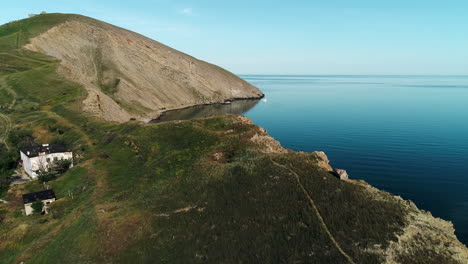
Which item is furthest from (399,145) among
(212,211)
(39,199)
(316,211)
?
(39,199)

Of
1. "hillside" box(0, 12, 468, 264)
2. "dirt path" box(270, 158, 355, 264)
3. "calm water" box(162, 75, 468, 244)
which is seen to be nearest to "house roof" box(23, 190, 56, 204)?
"hillside" box(0, 12, 468, 264)

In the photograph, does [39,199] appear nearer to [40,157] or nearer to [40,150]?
[40,157]

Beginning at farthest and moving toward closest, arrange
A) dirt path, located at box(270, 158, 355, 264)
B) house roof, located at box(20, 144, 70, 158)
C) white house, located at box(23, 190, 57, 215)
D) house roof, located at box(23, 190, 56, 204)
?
house roof, located at box(20, 144, 70, 158)
house roof, located at box(23, 190, 56, 204)
white house, located at box(23, 190, 57, 215)
dirt path, located at box(270, 158, 355, 264)

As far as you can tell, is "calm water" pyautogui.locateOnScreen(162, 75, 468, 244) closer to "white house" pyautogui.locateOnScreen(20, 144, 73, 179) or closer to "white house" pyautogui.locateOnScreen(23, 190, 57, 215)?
"white house" pyautogui.locateOnScreen(23, 190, 57, 215)

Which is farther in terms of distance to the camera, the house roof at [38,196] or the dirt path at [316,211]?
the house roof at [38,196]

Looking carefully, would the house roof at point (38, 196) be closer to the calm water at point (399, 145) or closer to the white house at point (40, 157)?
the white house at point (40, 157)

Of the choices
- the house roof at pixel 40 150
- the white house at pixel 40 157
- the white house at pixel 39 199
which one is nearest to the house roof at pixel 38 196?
the white house at pixel 39 199
